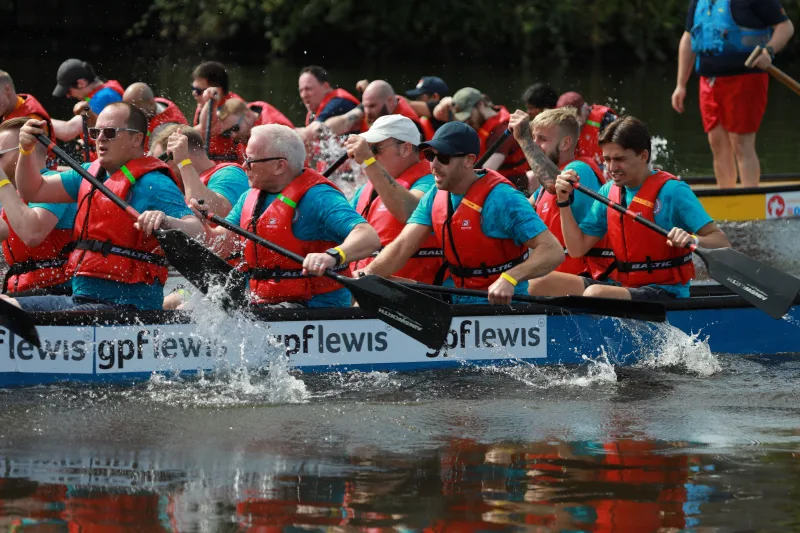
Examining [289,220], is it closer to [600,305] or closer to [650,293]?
[600,305]

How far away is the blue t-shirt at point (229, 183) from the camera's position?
849cm

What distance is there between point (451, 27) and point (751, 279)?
1043 inches

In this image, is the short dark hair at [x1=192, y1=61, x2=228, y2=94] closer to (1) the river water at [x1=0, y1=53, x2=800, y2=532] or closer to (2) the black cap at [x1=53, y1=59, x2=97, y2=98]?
(2) the black cap at [x1=53, y1=59, x2=97, y2=98]

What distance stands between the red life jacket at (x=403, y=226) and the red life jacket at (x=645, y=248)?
3.22 feet

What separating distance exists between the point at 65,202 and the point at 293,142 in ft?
4.06

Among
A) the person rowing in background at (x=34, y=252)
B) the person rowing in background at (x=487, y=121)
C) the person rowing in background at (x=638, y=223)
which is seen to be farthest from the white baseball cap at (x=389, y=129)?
the person rowing in background at (x=487, y=121)

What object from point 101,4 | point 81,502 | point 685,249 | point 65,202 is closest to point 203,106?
point 65,202

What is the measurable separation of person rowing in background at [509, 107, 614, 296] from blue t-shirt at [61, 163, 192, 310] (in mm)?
1952

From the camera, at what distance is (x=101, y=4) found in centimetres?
3650

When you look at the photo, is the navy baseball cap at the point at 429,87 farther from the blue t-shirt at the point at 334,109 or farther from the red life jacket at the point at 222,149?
the red life jacket at the point at 222,149

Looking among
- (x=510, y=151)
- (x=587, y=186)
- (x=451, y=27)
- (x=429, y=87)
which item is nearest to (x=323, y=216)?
(x=587, y=186)

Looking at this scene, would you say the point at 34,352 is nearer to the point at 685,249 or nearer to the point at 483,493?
the point at 483,493

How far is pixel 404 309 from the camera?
7086mm

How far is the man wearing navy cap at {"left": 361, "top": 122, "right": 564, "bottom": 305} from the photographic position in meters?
7.14
